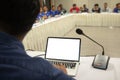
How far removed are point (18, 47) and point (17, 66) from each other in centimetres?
5

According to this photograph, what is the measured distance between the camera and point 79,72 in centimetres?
161

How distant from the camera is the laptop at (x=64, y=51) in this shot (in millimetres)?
1771

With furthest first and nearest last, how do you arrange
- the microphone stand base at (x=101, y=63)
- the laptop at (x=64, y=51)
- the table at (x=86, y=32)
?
the table at (x=86, y=32), the laptop at (x=64, y=51), the microphone stand base at (x=101, y=63)

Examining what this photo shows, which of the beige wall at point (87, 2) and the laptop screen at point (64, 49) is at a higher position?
the laptop screen at point (64, 49)

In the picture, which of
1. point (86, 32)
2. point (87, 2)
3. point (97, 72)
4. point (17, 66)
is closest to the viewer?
point (17, 66)

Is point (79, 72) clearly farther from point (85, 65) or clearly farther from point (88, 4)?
point (88, 4)

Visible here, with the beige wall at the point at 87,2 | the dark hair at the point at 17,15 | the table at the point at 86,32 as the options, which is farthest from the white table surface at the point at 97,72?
the beige wall at the point at 87,2

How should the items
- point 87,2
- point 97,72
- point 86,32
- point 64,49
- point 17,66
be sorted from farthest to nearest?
point 87,2 < point 86,32 < point 64,49 < point 97,72 < point 17,66

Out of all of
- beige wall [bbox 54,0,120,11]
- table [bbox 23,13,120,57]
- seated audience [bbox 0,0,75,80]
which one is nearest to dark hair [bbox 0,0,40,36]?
seated audience [bbox 0,0,75,80]

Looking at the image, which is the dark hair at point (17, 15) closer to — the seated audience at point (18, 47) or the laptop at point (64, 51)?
the seated audience at point (18, 47)

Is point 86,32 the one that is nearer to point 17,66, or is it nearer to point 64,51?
point 64,51

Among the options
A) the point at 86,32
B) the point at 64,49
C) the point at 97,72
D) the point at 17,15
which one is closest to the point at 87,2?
the point at 86,32

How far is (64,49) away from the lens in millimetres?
1785

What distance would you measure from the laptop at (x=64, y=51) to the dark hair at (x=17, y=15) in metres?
1.22
